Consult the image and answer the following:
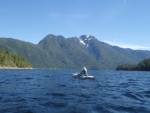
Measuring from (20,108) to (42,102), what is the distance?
3.58m

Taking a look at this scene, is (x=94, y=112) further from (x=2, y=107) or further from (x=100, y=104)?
(x=2, y=107)

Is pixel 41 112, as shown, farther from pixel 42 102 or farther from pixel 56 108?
pixel 42 102

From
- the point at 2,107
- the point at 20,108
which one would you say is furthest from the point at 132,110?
the point at 2,107

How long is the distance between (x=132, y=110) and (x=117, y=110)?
1.30 metres

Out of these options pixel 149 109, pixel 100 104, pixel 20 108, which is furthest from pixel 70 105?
pixel 149 109

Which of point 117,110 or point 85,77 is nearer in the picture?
point 117,110

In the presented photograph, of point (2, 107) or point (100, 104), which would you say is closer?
point (2, 107)

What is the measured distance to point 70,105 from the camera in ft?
82.6

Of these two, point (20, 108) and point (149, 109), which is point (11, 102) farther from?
point (149, 109)

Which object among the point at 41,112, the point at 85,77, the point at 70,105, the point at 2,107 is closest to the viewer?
the point at 41,112

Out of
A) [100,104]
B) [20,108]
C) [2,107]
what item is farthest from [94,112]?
[2,107]

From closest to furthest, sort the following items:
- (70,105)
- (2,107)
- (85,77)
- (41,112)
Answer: (41,112) < (2,107) < (70,105) < (85,77)

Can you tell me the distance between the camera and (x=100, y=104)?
26062 millimetres

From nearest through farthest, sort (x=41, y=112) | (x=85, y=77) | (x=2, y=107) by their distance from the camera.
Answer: (x=41, y=112) < (x=2, y=107) < (x=85, y=77)
